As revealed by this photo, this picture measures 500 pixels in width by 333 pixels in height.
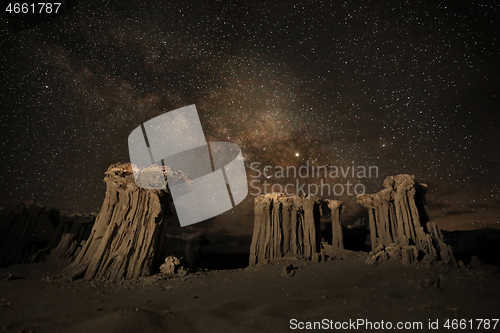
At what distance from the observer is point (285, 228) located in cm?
2170

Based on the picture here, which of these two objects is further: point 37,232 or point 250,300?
point 37,232

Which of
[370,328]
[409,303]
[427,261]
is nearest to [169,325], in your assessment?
[370,328]

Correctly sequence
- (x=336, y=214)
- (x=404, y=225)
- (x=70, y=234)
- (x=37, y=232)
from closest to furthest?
(x=404, y=225) < (x=37, y=232) < (x=70, y=234) < (x=336, y=214)

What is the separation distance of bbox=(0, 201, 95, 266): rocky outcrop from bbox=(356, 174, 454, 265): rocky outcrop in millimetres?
26574

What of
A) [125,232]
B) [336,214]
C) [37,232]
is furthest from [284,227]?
[37,232]

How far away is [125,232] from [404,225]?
20234mm

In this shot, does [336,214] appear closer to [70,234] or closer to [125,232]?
[125,232]

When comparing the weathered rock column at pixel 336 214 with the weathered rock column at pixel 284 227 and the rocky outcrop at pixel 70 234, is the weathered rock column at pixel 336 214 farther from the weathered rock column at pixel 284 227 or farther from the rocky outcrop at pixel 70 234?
the rocky outcrop at pixel 70 234

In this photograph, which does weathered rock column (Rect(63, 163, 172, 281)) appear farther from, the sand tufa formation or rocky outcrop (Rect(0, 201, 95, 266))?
rocky outcrop (Rect(0, 201, 95, 266))

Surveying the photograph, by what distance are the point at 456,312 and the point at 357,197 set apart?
1753cm

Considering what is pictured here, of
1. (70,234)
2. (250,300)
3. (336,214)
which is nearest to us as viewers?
(250,300)

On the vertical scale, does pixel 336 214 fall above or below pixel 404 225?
above

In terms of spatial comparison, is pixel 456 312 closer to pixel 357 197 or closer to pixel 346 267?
pixel 346 267

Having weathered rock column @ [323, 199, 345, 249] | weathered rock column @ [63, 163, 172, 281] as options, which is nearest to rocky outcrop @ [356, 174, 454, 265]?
weathered rock column @ [323, 199, 345, 249]
